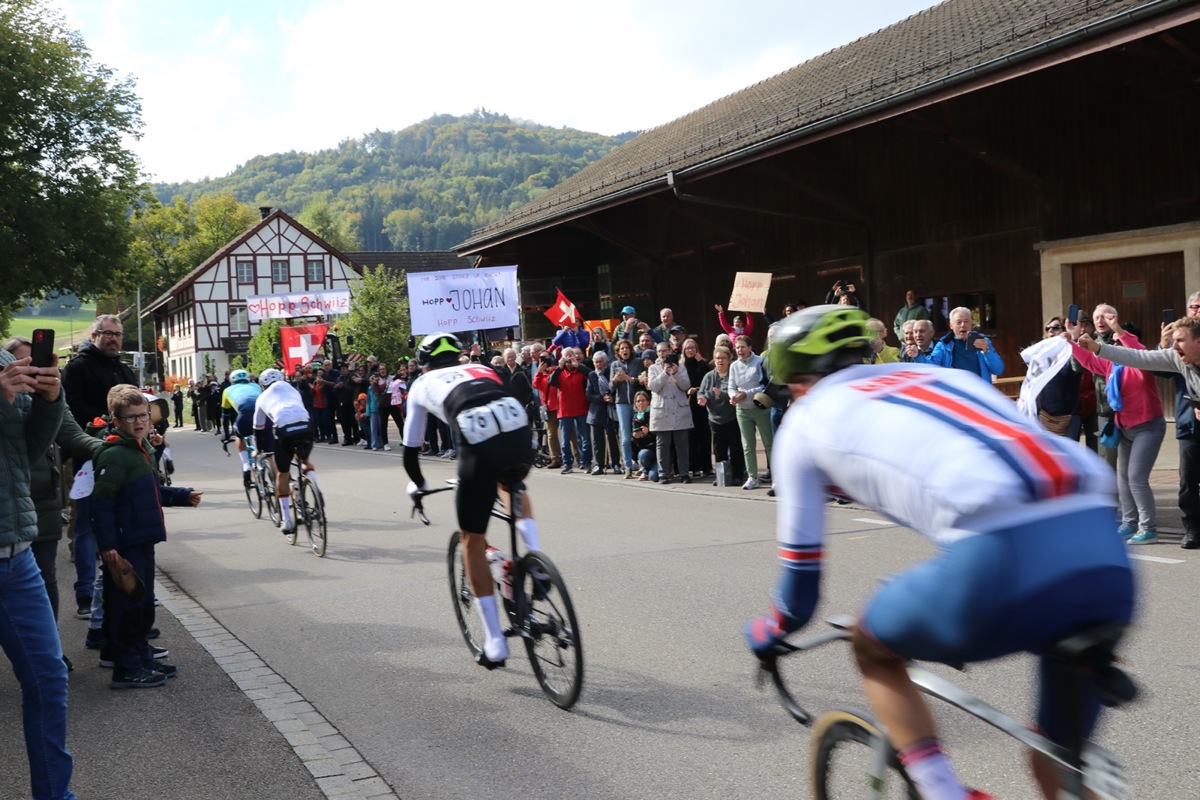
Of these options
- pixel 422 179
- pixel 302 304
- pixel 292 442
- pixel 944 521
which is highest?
pixel 422 179

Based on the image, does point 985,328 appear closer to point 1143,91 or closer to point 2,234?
point 1143,91

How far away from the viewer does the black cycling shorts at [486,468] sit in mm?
5754

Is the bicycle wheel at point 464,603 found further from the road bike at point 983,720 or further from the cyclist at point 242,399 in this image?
the cyclist at point 242,399

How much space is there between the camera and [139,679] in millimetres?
6586

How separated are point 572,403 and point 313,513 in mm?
7635

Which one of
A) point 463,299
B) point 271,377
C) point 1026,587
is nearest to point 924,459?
point 1026,587

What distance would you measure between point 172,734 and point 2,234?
34.6m

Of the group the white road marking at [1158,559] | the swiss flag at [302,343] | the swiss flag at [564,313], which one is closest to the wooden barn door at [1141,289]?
the white road marking at [1158,559]

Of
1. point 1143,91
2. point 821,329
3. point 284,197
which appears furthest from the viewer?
point 284,197

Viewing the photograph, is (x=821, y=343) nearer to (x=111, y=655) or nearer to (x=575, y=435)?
(x=111, y=655)

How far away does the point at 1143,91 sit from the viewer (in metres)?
16.1

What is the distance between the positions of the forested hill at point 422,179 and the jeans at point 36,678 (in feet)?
416

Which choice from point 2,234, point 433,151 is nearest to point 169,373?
point 2,234

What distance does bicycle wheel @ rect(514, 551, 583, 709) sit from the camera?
5.53 metres
